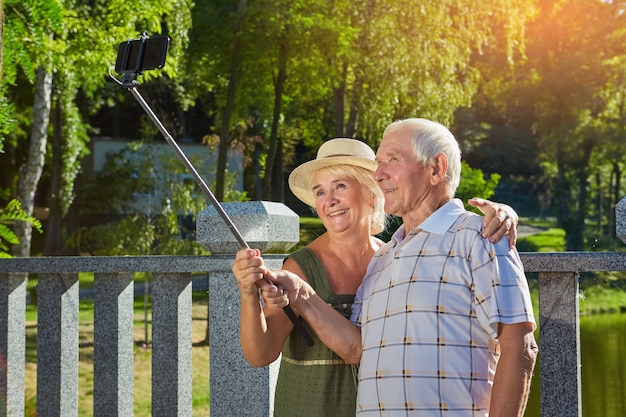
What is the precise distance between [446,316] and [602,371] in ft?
48.8

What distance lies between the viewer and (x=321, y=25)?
1661 cm

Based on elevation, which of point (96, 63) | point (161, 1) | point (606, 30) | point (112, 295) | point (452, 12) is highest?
point (606, 30)

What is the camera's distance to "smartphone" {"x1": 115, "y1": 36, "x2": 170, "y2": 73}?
2.39m

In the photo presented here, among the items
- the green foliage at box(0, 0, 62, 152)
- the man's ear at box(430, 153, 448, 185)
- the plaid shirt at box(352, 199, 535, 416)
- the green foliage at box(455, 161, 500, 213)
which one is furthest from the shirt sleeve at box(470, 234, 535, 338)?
the green foliage at box(455, 161, 500, 213)

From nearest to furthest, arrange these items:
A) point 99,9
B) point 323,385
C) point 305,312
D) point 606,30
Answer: point 305,312 → point 323,385 → point 99,9 → point 606,30

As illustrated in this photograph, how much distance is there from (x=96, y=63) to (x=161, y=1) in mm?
1143

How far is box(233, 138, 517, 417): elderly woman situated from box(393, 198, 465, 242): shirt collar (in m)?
0.48

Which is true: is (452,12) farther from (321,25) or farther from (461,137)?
(461,137)

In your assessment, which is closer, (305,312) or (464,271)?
(464,271)

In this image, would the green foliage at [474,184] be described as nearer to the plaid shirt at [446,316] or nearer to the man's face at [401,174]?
the man's face at [401,174]

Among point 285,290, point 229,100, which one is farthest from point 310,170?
point 229,100

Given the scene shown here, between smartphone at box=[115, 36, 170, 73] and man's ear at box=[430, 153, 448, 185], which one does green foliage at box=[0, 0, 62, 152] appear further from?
man's ear at box=[430, 153, 448, 185]

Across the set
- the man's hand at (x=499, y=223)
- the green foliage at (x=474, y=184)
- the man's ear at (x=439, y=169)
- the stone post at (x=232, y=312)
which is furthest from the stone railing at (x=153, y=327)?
the green foliage at (x=474, y=184)

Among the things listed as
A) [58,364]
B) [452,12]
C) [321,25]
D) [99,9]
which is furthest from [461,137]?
[58,364]
